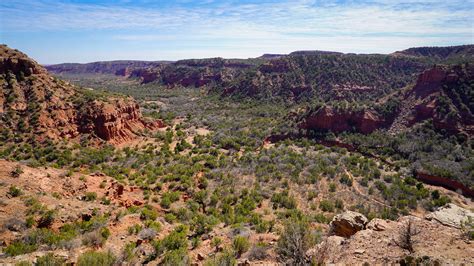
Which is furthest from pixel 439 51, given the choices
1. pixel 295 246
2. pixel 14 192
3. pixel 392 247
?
pixel 14 192

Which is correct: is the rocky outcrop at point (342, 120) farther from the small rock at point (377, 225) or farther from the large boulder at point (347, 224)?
the small rock at point (377, 225)

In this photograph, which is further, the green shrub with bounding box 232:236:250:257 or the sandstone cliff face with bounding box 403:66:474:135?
the sandstone cliff face with bounding box 403:66:474:135

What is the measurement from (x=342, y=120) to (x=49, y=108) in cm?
3935

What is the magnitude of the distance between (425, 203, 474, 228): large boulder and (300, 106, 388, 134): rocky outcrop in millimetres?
31609

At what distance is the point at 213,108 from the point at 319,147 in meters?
33.8

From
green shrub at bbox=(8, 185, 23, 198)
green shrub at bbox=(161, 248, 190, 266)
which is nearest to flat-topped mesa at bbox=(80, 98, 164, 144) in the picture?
green shrub at bbox=(8, 185, 23, 198)

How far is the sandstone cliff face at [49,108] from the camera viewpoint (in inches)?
1239

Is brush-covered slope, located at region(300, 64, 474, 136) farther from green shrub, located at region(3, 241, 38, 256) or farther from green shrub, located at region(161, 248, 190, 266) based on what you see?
green shrub, located at region(3, 241, 38, 256)

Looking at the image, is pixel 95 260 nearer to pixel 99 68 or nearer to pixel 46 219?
pixel 46 219

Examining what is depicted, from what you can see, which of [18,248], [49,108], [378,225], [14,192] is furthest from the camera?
[49,108]

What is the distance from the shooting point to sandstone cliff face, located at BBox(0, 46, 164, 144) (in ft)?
103

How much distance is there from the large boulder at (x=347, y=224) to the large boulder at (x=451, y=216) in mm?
2556

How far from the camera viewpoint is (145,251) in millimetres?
11734

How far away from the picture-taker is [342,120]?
44.0 meters
